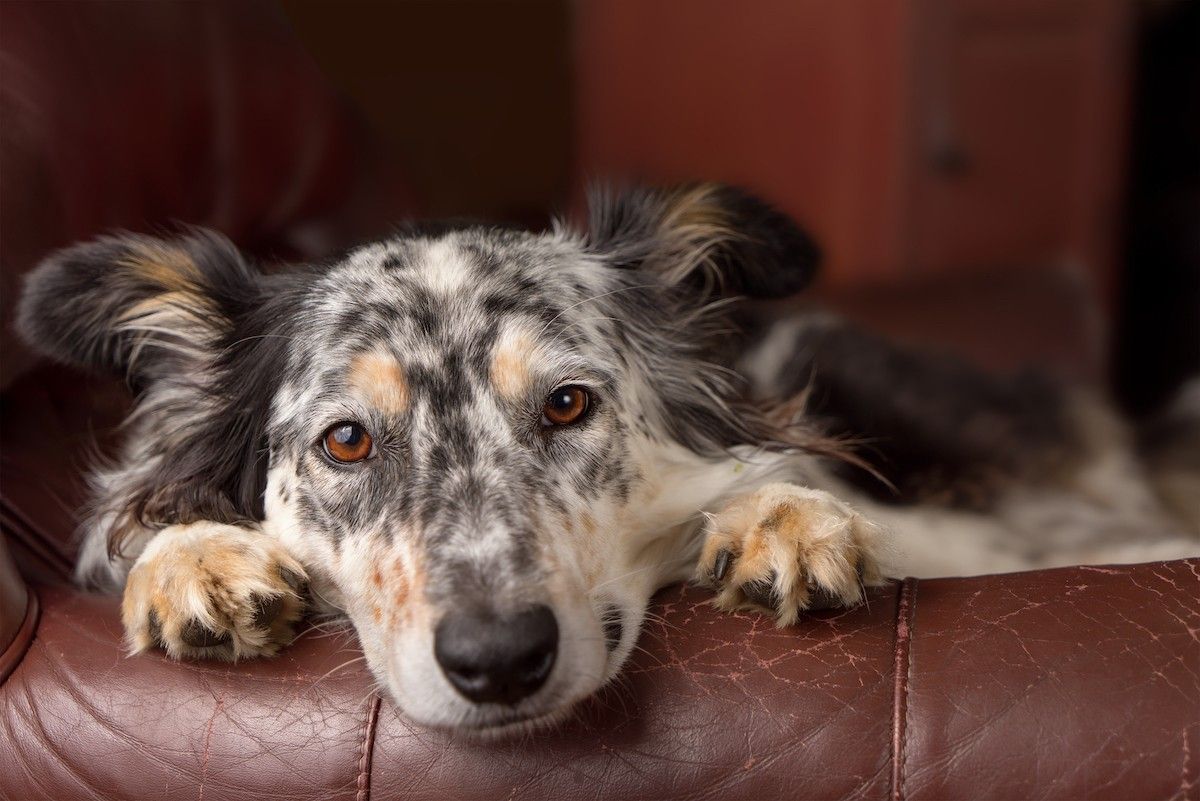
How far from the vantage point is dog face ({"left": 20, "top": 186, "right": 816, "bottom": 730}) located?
Result: 1.54m

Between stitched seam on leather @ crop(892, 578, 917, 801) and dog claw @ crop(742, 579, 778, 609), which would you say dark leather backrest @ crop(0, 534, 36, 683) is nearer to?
dog claw @ crop(742, 579, 778, 609)

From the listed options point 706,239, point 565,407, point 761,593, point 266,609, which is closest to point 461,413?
point 565,407

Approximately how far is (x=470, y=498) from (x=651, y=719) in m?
0.44

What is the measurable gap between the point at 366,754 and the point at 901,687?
0.69 meters

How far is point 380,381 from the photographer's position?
5.99 feet

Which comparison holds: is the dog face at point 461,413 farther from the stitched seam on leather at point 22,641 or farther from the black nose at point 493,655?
the stitched seam on leather at point 22,641

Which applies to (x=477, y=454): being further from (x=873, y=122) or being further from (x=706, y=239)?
(x=873, y=122)

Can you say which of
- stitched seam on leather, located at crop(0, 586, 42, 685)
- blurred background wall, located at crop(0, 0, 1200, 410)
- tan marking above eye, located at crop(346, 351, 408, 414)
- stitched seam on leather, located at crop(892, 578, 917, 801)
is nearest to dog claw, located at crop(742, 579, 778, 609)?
stitched seam on leather, located at crop(892, 578, 917, 801)

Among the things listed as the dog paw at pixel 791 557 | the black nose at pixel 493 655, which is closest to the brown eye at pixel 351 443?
the black nose at pixel 493 655

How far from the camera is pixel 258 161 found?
288 centimetres

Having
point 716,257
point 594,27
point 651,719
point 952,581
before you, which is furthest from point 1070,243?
point 651,719

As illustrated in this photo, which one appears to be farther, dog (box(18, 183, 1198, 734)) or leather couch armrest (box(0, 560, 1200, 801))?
dog (box(18, 183, 1198, 734))

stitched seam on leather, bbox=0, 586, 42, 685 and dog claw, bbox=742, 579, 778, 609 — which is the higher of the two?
dog claw, bbox=742, 579, 778, 609

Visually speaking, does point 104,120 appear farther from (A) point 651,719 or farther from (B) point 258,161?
(A) point 651,719
